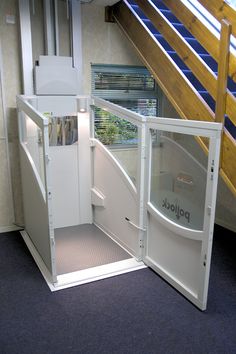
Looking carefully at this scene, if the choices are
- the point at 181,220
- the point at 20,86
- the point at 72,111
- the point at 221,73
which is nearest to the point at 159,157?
the point at 181,220

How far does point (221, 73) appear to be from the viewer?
2.46 metres

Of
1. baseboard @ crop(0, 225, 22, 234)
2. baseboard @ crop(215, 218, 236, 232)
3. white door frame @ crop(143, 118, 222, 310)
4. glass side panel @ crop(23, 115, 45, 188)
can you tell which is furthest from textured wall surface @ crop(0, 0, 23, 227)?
baseboard @ crop(215, 218, 236, 232)

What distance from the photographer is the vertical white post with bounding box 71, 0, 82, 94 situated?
3836 mm

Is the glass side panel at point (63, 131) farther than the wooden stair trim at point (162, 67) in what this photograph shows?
Yes

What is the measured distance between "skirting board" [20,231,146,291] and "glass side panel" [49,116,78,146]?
1.40 metres

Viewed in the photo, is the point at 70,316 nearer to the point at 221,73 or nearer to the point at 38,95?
the point at 221,73

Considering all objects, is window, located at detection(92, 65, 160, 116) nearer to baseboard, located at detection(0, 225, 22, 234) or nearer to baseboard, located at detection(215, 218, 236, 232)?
baseboard, located at detection(215, 218, 236, 232)

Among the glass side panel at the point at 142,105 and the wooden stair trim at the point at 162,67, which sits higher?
the wooden stair trim at the point at 162,67

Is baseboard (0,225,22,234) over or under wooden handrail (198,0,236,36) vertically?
under

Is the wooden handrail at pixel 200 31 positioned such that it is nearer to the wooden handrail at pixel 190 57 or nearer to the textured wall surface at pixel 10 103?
Answer: the wooden handrail at pixel 190 57

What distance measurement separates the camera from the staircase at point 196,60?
245 cm

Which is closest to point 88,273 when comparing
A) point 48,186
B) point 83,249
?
point 83,249

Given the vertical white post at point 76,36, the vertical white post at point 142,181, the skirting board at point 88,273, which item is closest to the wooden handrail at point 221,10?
the vertical white post at point 142,181

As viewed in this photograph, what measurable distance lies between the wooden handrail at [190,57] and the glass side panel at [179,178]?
0.41 m
